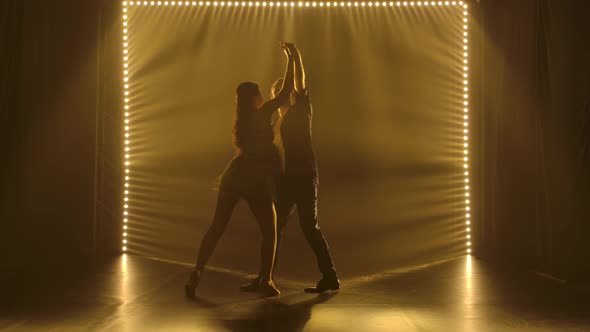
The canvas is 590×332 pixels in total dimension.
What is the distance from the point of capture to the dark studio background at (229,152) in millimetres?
5055

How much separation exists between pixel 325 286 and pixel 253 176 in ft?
2.92

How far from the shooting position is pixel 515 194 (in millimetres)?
6066

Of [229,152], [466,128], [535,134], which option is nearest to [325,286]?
[535,134]

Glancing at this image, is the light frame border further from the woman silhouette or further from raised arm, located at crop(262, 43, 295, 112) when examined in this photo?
raised arm, located at crop(262, 43, 295, 112)

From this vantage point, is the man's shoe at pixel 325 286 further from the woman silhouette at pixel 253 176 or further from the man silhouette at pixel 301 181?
the woman silhouette at pixel 253 176

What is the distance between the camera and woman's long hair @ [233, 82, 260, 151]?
13.8 ft

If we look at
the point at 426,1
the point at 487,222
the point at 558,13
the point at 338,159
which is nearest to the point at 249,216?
the point at 338,159

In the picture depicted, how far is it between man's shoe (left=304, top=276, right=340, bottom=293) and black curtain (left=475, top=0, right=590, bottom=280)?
1.77 meters

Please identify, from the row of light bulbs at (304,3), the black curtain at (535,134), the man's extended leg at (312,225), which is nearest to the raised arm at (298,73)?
the man's extended leg at (312,225)

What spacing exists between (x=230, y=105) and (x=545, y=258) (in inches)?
138

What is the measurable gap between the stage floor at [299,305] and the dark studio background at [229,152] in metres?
0.55

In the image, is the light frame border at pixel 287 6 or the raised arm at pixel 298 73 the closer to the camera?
the raised arm at pixel 298 73

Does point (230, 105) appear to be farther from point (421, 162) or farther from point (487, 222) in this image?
point (487, 222)

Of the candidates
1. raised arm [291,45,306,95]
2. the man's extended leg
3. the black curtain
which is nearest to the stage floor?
the man's extended leg
